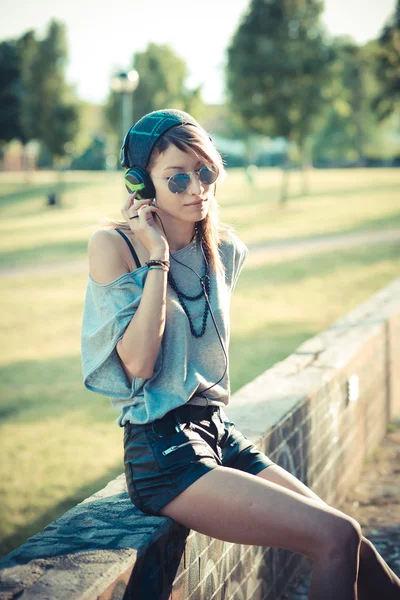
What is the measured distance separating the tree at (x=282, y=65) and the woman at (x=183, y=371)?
2721 centimetres

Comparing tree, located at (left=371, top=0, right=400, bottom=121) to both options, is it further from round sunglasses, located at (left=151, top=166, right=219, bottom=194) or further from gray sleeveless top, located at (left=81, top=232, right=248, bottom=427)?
gray sleeveless top, located at (left=81, top=232, right=248, bottom=427)

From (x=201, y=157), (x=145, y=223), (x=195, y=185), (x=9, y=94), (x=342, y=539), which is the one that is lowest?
(x=342, y=539)

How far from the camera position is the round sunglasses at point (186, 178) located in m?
2.59

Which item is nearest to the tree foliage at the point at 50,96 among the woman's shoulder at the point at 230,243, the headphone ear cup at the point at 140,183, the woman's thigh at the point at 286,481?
the woman's shoulder at the point at 230,243

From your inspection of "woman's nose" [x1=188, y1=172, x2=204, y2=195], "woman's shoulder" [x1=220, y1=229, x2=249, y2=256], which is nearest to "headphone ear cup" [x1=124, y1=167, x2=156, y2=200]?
"woman's nose" [x1=188, y1=172, x2=204, y2=195]

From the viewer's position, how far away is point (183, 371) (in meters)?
2.54

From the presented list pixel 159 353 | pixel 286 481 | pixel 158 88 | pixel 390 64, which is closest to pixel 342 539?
pixel 286 481

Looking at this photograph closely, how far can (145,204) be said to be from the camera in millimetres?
2656

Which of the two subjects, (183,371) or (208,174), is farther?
(208,174)

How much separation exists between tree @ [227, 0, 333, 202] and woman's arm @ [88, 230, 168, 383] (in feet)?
90.1

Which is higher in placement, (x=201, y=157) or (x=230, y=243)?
(x=201, y=157)

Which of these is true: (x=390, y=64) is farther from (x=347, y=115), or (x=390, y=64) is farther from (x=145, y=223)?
(x=347, y=115)

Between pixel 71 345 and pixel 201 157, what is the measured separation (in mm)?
7140

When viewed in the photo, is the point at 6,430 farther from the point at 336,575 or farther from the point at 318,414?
the point at 336,575
